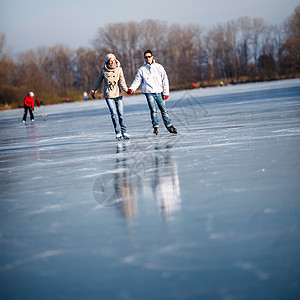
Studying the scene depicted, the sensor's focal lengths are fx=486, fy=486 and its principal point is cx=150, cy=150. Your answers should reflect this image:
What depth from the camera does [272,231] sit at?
285cm

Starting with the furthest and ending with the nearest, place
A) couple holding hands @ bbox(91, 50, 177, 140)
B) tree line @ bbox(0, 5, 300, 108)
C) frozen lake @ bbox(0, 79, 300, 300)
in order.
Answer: tree line @ bbox(0, 5, 300, 108) → couple holding hands @ bbox(91, 50, 177, 140) → frozen lake @ bbox(0, 79, 300, 300)

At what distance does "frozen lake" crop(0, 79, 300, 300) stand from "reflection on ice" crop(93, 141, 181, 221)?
0.01m

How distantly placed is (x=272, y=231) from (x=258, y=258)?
443mm

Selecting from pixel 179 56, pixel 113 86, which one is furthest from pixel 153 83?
pixel 179 56

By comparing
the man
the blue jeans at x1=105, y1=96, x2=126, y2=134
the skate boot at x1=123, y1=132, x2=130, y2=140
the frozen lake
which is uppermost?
the man

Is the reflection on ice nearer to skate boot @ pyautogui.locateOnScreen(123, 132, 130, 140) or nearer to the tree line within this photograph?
skate boot @ pyautogui.locateOnScreen(123, 132, 130, 140)

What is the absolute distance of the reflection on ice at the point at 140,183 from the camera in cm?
383

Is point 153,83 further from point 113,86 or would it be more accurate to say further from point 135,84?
point 113,86

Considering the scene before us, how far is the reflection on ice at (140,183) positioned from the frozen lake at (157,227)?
12 millimetres

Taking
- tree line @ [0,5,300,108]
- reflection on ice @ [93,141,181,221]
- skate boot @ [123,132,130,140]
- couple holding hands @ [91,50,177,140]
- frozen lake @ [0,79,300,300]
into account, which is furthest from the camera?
tree line @ [0,5,300,108]

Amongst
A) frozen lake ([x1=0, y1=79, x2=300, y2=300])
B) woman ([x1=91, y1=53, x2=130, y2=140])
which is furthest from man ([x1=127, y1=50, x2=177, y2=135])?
frozen lake ([x1=0, y1=79, x2=300, y2=300])

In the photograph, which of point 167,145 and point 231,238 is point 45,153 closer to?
point 167,145

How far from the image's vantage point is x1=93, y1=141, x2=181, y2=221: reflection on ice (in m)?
3.83

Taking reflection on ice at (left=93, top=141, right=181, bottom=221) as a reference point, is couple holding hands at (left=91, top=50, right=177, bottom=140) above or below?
above
